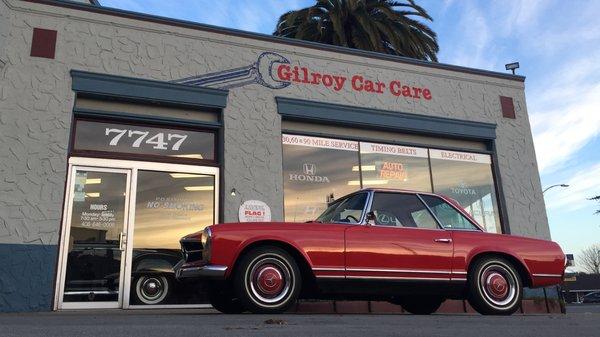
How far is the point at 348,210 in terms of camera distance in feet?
20.6

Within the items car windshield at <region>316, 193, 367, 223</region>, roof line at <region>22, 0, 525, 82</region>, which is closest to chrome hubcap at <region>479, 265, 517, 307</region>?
car windshield at <region>316, 193, 367, 223</region>

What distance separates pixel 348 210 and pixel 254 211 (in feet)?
13.0

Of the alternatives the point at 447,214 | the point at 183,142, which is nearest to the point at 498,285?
the point at 447,214

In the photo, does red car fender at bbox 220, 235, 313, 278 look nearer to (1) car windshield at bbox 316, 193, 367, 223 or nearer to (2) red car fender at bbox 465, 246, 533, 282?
(1) car windshield at bbox 316, 193, 367, 223

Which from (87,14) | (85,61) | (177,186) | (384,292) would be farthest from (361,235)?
(87,14)

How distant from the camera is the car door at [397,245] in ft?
18.9

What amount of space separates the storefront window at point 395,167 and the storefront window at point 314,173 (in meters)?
0.27

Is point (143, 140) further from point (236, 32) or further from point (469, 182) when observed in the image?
point (469, 182)

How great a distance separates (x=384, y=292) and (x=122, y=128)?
241 inches

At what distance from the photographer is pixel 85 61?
970cm

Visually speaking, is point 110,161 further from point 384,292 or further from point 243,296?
point 384,292

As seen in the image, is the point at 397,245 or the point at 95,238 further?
the point at 95,238

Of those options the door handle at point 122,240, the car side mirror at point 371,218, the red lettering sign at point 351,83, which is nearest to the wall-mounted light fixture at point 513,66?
the red lettering sign at point 351,83

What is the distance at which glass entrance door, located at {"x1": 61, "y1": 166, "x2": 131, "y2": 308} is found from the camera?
8609 mm
